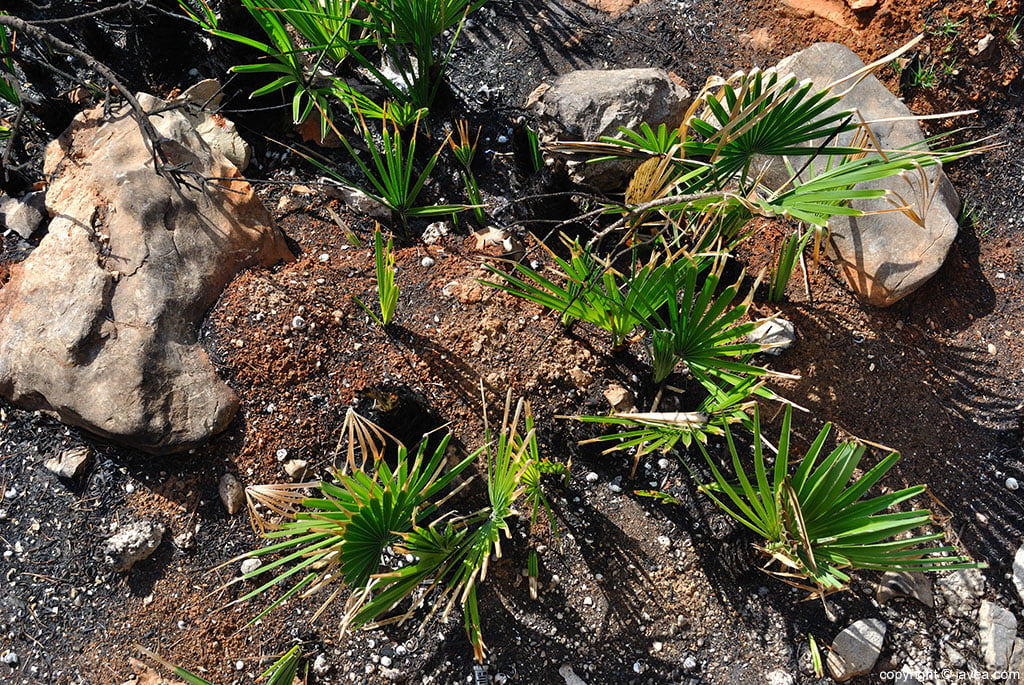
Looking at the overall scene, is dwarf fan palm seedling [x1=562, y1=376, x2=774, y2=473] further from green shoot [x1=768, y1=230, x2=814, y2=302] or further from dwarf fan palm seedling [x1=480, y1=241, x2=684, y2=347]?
green shoot [x1=768, y1=230, x2=814, y2=302]

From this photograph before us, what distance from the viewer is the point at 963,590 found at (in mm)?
1972

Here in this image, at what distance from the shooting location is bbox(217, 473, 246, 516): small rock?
6.19 feet

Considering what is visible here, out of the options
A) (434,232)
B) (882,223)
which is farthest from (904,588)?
(434,232)

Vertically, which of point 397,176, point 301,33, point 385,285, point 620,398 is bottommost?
point 620,398

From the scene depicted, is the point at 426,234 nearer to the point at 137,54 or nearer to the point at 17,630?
the point at 137,54

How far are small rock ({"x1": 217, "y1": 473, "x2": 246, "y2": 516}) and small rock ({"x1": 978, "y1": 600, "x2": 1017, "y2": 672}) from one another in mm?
2272

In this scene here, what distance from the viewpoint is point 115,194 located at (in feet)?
6.18

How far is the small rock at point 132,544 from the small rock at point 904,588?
2159 mm

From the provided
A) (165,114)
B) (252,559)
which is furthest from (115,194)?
(252,559)

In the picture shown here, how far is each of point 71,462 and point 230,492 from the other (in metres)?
0.49

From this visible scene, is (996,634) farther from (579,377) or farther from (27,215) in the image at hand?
(27,215)

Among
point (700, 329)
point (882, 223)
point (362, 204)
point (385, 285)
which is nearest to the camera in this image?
point (700, 329)

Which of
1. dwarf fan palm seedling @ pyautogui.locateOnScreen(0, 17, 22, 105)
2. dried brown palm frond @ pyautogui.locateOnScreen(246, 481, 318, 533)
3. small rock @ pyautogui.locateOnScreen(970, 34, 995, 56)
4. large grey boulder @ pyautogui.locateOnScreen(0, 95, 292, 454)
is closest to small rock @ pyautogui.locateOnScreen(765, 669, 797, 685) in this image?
dried brown palm frond @ pyautogui.locateOnScreen(246, 481, 318, 533)

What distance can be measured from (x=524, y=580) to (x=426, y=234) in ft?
3.86
